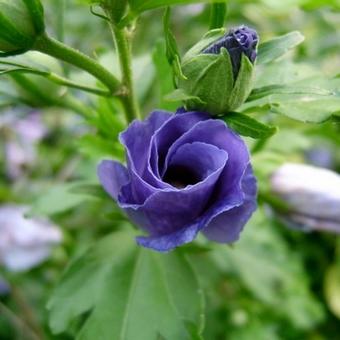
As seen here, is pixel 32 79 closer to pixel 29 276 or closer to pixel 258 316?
pixel 29 276

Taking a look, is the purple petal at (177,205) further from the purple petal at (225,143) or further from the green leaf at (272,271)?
the green leaf at (272,271)

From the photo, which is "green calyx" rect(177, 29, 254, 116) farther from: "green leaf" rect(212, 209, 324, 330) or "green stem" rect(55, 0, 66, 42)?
"green leaf" rect(212, 209, 324, 330)

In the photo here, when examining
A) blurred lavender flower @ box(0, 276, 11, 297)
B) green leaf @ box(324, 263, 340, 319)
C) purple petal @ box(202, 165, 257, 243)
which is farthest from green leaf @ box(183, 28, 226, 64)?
green leaf @ box(324, 263, 340, 319)

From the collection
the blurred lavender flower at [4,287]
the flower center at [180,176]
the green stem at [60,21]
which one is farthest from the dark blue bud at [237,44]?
the blurred lavender flower at [4,287]

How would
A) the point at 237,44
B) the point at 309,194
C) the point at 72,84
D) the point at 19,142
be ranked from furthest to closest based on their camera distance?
1. the point at 19,142
2. the point at 309,194
3. the point at 72,84
4. the point at 237,44

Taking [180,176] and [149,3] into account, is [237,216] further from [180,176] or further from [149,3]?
[149,3]

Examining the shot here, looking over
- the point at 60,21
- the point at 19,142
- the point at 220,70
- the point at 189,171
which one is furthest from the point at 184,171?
the point at 19,142

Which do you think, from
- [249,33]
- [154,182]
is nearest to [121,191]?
[154,182]
